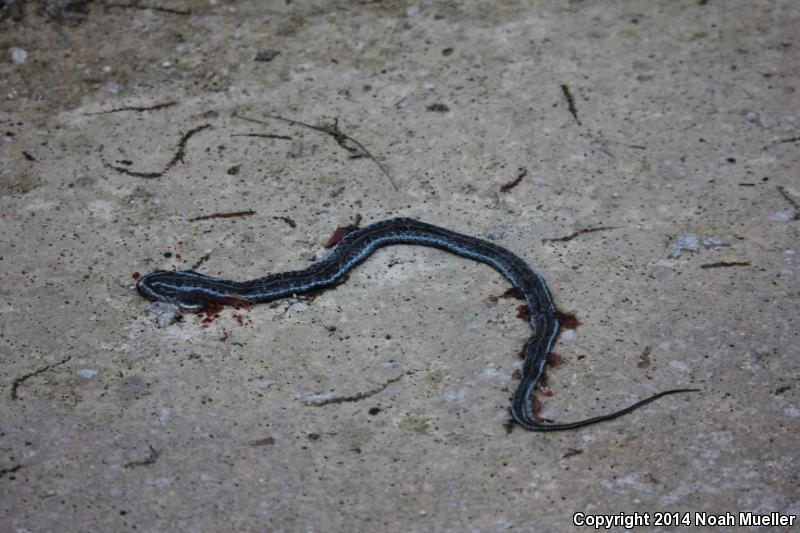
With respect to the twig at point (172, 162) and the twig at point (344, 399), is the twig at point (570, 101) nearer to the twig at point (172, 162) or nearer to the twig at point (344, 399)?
the twig at point (172, 162)

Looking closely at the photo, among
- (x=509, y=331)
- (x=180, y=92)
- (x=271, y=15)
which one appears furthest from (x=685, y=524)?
(x=271, y=15)

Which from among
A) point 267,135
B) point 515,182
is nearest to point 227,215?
point 267,135

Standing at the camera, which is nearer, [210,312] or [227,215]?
[210,312]

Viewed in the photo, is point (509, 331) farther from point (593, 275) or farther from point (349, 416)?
point (349, 416)

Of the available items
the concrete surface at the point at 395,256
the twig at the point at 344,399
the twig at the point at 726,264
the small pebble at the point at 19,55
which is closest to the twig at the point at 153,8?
the concrete surface at the point at 395,256

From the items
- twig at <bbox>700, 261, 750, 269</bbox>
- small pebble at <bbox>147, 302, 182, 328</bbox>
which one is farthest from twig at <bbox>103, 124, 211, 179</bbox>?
twig at <bbox>700, 261, 750, 269</bbox>

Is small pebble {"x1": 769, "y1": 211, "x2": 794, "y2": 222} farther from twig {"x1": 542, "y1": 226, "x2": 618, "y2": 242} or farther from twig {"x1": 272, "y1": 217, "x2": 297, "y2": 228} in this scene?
twig {"x1": 272, "y1": 217, "x2": 297, "y2": 228}

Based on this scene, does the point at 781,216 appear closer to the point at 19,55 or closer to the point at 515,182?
the point at 515,182
